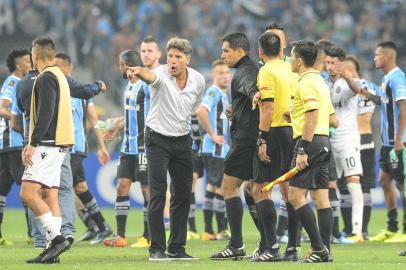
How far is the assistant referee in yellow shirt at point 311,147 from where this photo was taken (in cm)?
1008

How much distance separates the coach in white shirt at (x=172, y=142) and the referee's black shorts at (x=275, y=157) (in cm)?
85

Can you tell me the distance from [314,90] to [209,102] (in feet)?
19.2

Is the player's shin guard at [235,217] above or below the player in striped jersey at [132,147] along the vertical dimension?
below

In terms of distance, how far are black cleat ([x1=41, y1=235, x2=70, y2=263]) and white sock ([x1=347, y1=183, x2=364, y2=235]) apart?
5425mm

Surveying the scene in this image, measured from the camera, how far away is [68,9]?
86.6 feet

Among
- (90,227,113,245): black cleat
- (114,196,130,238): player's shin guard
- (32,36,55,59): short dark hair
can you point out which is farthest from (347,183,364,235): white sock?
(32,36,55,59): short dark hair

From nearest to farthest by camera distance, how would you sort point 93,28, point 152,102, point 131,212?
point 152,102, point 131,212, point 93,28

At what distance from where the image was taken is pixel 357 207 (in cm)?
1440

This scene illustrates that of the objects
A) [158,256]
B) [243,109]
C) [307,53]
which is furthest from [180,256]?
[307,53]

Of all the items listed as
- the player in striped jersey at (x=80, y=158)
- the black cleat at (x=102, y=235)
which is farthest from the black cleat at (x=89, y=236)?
the black cleat at (x=102, y=235)

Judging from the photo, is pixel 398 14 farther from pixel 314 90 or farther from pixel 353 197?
pixel 314 90

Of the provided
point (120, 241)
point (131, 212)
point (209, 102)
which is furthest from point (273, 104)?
point (131, 212)

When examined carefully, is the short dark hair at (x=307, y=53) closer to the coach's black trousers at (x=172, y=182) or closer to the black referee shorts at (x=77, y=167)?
the coach's black trousers at (x=172, y=182)

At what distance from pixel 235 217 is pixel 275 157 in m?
0.81
